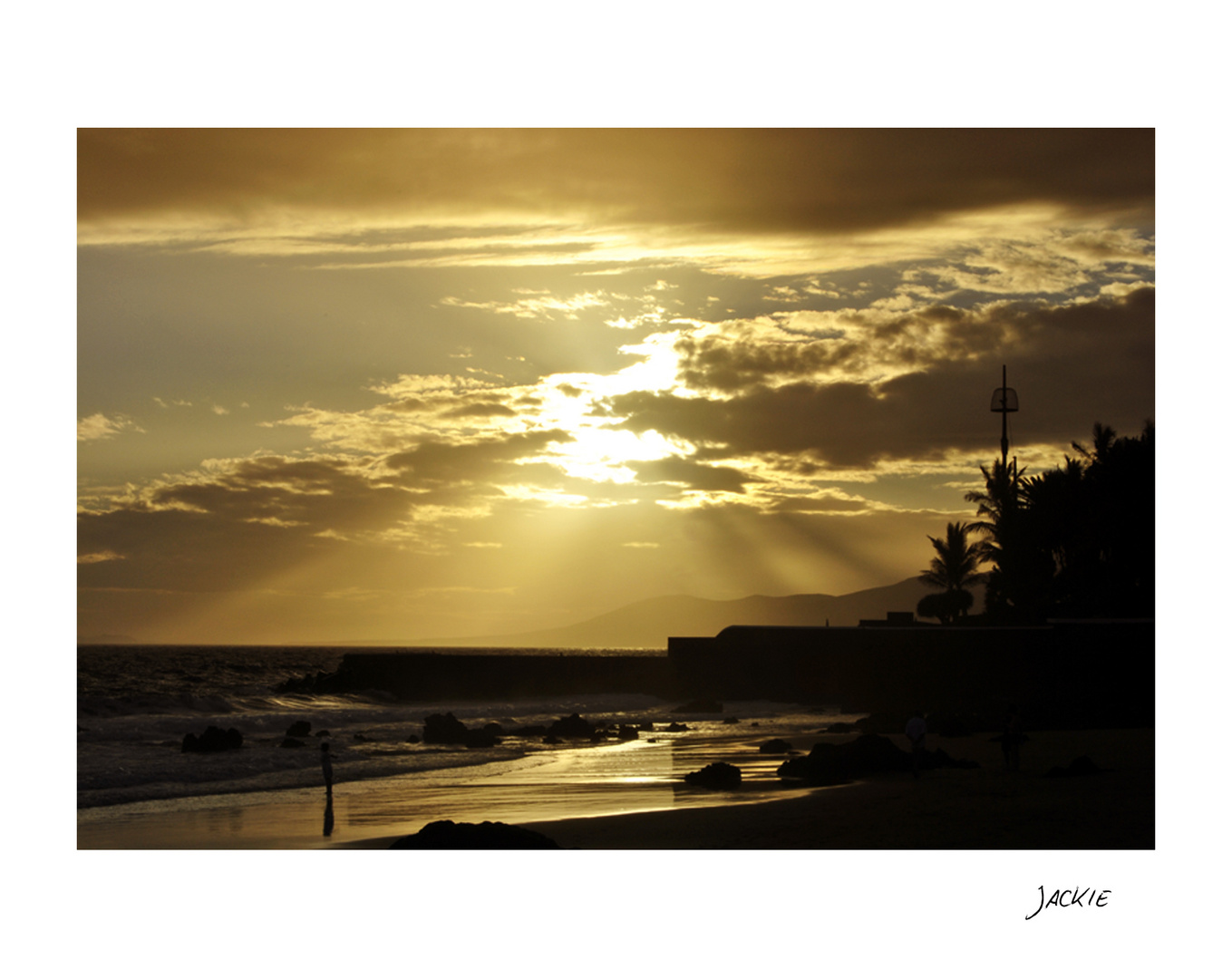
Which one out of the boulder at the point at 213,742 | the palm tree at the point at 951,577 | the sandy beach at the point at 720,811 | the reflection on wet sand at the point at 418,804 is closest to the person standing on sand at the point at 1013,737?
the sandy beach at the point at 720,811

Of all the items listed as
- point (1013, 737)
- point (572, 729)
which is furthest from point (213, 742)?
point (1013, 737)

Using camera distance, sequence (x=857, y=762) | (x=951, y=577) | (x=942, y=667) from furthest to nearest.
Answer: (x=951, y=577)
(x=942, y=667)
(x=857, y=762)

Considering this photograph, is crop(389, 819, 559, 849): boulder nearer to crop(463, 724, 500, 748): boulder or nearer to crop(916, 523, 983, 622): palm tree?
crop(463, 724, 500, 748): boulder

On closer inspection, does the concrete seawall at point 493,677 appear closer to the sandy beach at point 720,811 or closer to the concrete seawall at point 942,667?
the concrete seawall at point 942,667

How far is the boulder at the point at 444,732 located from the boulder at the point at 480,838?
745 inches

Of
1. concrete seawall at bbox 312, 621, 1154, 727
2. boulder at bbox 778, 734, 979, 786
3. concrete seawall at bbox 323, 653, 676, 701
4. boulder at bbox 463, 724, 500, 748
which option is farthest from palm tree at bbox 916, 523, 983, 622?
boulder at bbox 778, 734, 979, 786

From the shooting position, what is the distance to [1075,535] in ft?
126

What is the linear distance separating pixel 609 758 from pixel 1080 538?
21762mm

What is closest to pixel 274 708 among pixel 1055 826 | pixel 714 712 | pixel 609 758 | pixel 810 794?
pixel 714 712

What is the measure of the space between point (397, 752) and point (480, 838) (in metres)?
17.8

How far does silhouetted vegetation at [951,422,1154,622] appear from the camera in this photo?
3303 cm

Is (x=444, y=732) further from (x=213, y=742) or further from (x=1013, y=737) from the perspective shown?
(x=1013, y=737)

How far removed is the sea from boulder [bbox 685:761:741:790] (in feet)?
1.75

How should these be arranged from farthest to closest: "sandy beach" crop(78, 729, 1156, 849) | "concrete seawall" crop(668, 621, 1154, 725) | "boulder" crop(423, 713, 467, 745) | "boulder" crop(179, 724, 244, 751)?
"boulder" crop(423, 713, 467, 745) < "boulder" crop(179, 724, 244, 751) < "concrete seawall" crop(668, 621, 1154, 725) < "sandy beach" crop(78, 729, 1156, 849)
